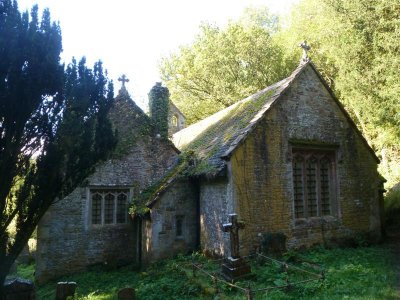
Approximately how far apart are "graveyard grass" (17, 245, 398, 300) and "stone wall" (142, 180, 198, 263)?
60cm

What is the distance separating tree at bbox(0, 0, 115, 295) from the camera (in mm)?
7832

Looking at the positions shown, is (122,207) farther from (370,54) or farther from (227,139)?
(370,54)

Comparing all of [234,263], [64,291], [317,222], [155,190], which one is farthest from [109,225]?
[317,222]

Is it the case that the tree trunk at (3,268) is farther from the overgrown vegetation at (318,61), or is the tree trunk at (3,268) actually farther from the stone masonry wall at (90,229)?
the overgrown vegetation at (318,61)

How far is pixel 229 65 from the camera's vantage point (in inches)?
1246

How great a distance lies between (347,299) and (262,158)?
5.57 m

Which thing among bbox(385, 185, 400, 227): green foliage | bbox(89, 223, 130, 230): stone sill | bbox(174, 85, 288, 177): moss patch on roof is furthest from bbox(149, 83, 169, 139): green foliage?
bbox(385, 185, 400, 227): green foliage

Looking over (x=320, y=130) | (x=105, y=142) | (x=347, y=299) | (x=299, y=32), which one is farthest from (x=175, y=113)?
(x=347, y=299)

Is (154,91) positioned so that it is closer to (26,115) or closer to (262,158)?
(262,158)

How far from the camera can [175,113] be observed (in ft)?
116

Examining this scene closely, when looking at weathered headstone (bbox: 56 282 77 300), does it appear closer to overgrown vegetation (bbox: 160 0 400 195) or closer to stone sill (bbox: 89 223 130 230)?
stone sill (bbox: 89 223 130 230)

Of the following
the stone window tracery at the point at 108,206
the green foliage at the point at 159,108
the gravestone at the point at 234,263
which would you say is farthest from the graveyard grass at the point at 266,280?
the green foliage at the point at 159,108

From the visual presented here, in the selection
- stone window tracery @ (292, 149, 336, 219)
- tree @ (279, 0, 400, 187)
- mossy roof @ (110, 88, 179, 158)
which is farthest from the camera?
mossy roof @ (110, 88, 179, 158)

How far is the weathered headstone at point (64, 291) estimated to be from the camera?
9688 mm
